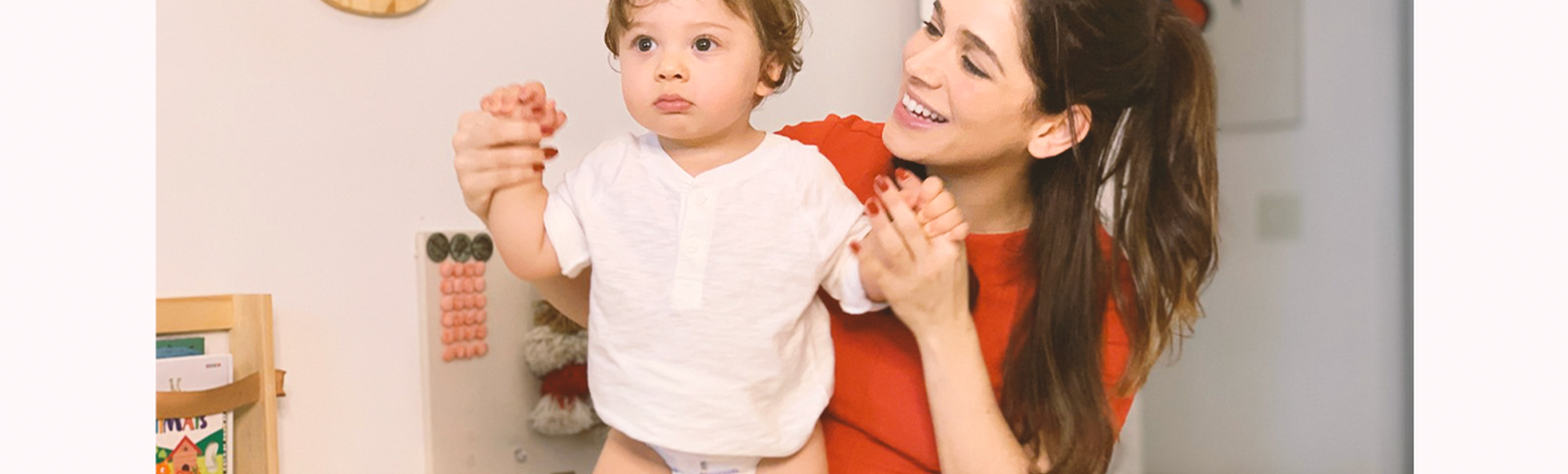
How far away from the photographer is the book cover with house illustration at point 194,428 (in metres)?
0.99

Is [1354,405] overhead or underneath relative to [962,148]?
underneath

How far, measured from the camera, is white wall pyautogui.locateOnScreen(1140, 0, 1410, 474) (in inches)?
58.6

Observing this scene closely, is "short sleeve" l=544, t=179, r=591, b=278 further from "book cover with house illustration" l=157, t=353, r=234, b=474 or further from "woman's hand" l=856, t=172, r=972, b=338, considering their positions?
"book cover with house illustration" l=157, t=353, r=234, b=474

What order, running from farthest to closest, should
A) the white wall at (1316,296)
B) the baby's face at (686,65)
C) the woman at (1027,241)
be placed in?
the white wall at (1316,296), the woman at (1027,241), the baby's face at (686,65)

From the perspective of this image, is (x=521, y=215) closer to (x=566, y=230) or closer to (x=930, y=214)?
(x=566, y=230)

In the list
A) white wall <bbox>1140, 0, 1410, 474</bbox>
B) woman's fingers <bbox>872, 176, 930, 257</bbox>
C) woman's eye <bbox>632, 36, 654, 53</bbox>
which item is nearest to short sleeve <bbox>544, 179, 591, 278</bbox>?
woman's eye <bbox>632, 36, 654, 53</bbox>

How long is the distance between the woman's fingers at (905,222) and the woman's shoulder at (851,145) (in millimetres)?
120

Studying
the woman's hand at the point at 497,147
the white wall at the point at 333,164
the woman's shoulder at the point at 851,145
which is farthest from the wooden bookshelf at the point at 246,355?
the woman's shoulder at the point at 851,145

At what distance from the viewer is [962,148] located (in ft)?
3.25

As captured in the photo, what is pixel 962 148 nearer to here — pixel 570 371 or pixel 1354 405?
pixel 570 371

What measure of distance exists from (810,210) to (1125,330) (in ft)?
1.06

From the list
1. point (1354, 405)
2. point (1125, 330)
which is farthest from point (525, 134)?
point (1354, 405)

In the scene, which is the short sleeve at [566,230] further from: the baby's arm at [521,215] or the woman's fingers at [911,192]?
the woman's fingers at [911,192]

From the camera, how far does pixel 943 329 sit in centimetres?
98
